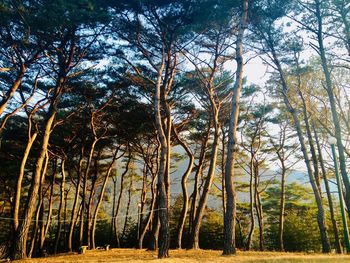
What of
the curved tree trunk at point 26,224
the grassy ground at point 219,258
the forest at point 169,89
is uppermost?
the forest at point 169,89

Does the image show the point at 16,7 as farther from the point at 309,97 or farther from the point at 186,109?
the point at 309,97

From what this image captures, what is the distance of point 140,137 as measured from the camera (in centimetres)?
1762

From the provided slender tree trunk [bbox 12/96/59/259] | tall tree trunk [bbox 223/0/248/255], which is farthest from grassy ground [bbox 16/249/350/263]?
slender tree trunk [bbox 12/96/59/259]

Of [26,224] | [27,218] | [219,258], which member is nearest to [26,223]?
[26,224]

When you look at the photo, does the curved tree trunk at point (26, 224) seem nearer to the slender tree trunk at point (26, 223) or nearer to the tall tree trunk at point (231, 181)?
the slender tree trunk at point (26, 223)

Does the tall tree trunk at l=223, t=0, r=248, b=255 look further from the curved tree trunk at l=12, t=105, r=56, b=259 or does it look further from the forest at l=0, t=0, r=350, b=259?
the curved tree trunk at l=12, t=105, r=56, b=259

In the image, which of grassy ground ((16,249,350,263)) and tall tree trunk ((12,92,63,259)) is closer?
grassy ground ((16,249,350,263))

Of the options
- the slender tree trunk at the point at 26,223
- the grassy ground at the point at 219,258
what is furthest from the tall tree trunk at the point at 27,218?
the grassy ground at the point at 219,258

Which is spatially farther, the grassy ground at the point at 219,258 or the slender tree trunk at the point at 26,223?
the slender tree trunk at the point at 26,223

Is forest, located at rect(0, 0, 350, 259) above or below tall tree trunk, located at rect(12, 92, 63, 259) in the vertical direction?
above

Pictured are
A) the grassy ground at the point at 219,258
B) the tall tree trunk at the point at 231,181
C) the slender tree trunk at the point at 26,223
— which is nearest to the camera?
the grassy ground at the point at 219,258

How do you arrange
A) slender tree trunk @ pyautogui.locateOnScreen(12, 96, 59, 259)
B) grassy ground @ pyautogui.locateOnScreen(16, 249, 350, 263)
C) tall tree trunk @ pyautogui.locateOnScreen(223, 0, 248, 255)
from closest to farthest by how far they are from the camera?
grassy ground @ pyautogui.locateOnScreen(16, 249, 350, 263)
tall tree trunk @ pyautogui.locateOnScreen(223, 0, 248, 255)
slender tree trunk @ pyautogui.locateOnScreen(12, 96, 59, 259)

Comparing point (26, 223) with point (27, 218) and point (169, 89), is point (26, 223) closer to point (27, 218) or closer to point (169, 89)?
point (27, 218)

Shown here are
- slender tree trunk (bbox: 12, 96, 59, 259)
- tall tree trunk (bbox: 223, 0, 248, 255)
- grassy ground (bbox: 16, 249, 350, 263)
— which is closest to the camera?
grassy ground (bbox: 16, 249, 350, 263)
